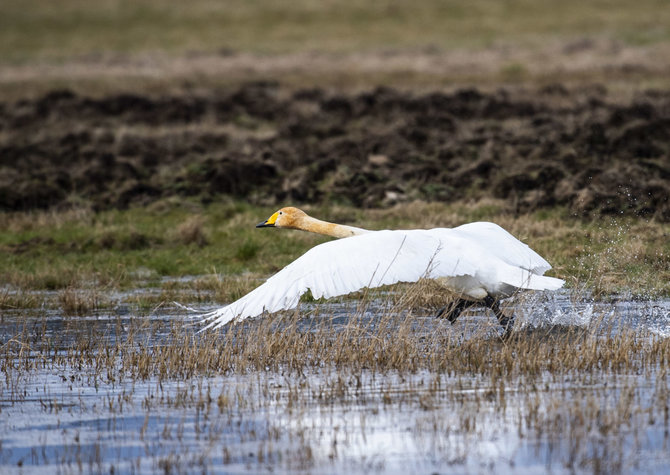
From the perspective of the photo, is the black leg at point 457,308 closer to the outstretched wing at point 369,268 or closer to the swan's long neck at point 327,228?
the outstretched wing at point 369,268

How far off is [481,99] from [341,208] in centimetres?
1294

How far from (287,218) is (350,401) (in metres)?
4.73

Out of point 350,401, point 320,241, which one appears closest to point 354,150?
point 320,241

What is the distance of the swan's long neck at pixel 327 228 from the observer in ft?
36.3

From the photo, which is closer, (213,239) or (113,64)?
(213,239)

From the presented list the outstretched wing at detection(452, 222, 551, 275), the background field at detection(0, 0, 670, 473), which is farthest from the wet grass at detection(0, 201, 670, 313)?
the outstretched wing at detection(452, 222, 551, 275)

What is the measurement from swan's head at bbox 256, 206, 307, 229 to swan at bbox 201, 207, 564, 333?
8.69ft


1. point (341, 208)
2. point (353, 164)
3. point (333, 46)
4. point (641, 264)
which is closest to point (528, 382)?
point (641, 264)

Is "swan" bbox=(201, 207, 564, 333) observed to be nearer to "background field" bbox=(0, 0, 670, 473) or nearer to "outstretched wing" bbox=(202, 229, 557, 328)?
"outstretched wing" bbox=(202, 229, 557, 328)

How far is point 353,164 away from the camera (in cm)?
2356

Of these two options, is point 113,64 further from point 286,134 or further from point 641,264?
point 641,264

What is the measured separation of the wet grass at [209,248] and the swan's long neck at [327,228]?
1.65 m

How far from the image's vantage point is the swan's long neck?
11.1 m

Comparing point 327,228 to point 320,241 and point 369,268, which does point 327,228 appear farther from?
point 320,241
